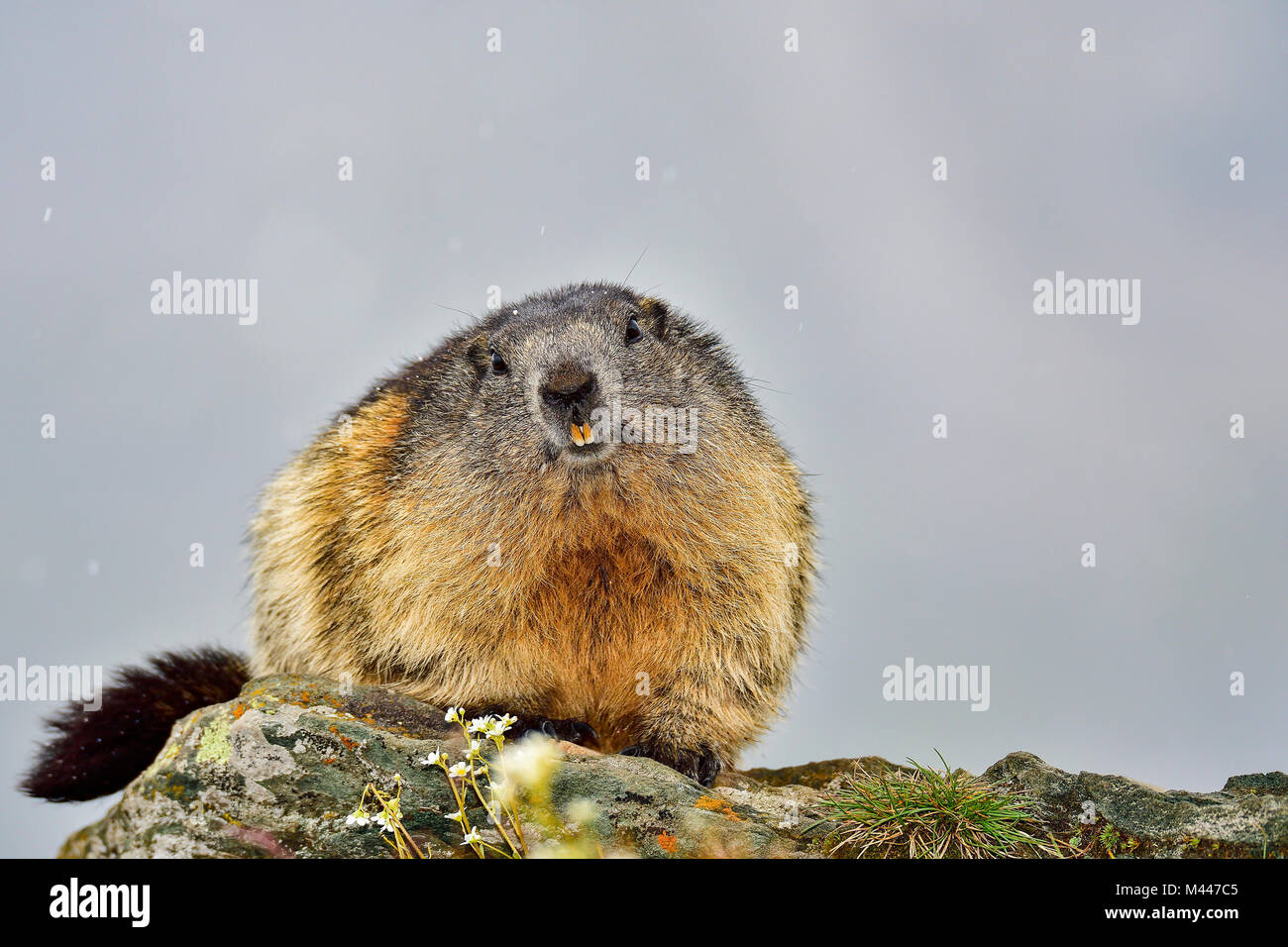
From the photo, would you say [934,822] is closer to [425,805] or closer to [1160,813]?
[1160,813]

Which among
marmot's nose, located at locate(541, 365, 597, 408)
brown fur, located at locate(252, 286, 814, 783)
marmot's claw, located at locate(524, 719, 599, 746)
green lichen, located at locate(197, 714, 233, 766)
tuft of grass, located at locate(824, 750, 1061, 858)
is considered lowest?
tuft of grass, located at locate(824, 750, 1061, 858)

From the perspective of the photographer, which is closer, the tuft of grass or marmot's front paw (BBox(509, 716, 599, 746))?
the tuft of grass

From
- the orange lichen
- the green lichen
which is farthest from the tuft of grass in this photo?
the green lichen

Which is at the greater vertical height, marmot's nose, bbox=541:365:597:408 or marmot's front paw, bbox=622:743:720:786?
marmot's nose, bbox=541:365:597:408

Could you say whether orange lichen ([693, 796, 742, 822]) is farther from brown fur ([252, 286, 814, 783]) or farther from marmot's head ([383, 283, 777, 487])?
marmot's head ([383, 283, 777, 487])

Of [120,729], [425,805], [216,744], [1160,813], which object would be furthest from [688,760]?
[120,729]

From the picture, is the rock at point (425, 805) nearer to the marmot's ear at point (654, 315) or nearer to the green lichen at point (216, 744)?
the green lichen at point (216, 744)
